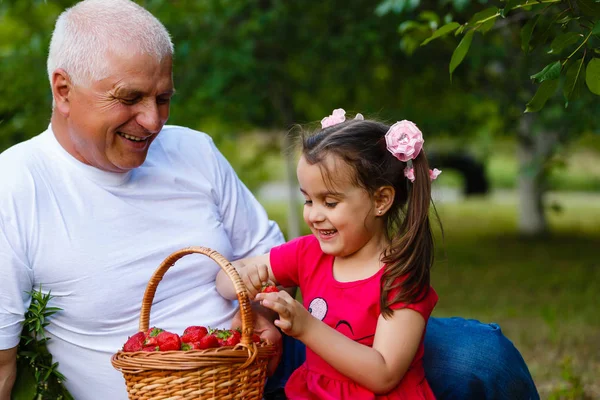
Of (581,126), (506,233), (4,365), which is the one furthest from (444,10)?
(506,233)

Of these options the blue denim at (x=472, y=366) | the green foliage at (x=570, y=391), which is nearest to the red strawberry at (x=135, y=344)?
the blue denim at (x=472, y=366)

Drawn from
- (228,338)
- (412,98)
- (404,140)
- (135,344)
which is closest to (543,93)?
(404,140)

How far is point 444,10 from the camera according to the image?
25.0ft

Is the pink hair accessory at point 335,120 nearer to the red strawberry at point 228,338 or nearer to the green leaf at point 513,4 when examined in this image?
the green leaf at point 513,4

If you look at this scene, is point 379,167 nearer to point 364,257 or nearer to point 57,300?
point 364,257

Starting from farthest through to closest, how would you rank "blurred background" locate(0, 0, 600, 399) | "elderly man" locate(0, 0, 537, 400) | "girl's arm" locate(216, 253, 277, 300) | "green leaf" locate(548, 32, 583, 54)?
"blurred background" locate(0, 0, 600, 399), "girl's arm" locate(216, 253, 277, 300), "elderly man" locate(0, 0, 537, 400), "green leaf" locate(548, 32, 583, 54)

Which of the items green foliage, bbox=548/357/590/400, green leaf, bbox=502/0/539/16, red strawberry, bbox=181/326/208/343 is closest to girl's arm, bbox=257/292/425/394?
red strawberry, bbox=181/326/208/343

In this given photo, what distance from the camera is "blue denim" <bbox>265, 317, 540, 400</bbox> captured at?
313 cm

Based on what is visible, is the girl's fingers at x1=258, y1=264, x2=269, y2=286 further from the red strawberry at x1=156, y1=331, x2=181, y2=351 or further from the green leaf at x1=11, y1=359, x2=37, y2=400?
the green leaf at x1=11, y1=359, x2=37, y2=400

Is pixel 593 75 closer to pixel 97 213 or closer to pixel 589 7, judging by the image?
pixel 589 7

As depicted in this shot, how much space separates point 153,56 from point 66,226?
64 cm

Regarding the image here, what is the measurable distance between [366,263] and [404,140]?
423 mm

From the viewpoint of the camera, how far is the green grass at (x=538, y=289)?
5398 millimetres

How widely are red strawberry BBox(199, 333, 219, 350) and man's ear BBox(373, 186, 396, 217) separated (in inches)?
27.3
